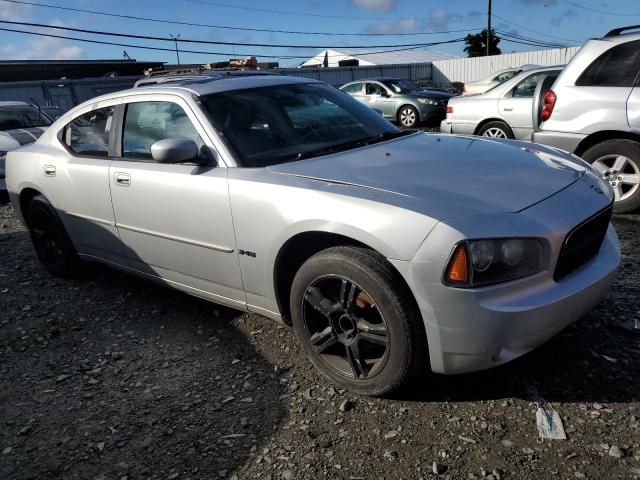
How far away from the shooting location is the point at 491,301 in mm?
2340

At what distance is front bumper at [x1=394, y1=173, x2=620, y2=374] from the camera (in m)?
2.33

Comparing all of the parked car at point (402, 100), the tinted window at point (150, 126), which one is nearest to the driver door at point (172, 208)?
the tinted window at point (150, 126)

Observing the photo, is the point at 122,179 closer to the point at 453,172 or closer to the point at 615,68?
the point at 453,172

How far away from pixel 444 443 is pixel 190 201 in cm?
193

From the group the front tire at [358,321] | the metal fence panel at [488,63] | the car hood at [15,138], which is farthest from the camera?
the metal fence panel at [488,63]

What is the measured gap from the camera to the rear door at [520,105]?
332 inches

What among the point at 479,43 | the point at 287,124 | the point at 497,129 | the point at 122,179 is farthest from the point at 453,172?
the point at 479,43

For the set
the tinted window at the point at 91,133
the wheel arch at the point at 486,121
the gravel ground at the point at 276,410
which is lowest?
the gravel ground at the point at 276,410

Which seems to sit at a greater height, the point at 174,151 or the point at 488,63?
the point at 488,63

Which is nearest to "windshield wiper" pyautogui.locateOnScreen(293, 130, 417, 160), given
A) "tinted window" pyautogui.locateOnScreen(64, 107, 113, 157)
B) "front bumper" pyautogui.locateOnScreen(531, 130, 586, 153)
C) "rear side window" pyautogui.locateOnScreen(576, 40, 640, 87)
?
"tinted window" pyautogui.locateOnScreen(64, 107, 113, 157)

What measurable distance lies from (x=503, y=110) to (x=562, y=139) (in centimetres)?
328

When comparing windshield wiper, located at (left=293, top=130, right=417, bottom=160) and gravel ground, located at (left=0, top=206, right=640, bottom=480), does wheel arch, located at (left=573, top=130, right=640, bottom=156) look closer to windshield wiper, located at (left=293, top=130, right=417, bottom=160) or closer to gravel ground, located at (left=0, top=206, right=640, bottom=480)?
gravel ground, located at (left=0, top=206, right=640, bottom=480)

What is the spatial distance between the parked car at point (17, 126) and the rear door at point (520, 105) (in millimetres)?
7600

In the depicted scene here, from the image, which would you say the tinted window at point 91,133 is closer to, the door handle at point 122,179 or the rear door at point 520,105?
the door handle at point 122,179
